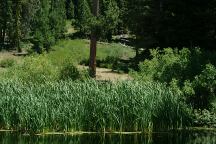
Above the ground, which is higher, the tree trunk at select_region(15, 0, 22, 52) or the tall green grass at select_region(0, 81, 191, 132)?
the tree trunk at select_region(15, 0, 22, 52)

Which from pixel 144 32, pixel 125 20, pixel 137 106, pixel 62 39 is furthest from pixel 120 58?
pixel 137 106

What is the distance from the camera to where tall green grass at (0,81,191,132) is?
17.5 meters

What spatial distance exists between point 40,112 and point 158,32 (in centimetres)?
1029

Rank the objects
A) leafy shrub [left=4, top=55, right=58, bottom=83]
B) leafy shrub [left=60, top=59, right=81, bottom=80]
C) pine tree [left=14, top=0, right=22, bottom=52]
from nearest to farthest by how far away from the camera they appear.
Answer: leafy shrub [left=4, top=55, right=58, bottom=83]
leafy shrub [left=60, top=59, right=81, bottom=80]
pine tree [left=14, top=0, right=22, bottom=52]

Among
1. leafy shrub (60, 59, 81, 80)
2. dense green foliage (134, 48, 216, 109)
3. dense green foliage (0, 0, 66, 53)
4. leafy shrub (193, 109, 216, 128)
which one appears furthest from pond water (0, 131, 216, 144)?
dense green foliage (0, 0, 66, 53)

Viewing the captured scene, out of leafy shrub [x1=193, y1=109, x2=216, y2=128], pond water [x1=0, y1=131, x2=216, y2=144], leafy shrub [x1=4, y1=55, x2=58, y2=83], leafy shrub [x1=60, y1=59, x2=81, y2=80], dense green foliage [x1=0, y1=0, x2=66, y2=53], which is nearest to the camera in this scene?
pond water [x1=0, y1=131, x2=216, y2=144]

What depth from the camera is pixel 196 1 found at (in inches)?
976

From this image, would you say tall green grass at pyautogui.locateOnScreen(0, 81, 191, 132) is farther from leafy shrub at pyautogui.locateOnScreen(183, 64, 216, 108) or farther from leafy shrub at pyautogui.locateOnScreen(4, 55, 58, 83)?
leafy shrub at pyautogui.locateOnScreen(4, 55, 58, 83)

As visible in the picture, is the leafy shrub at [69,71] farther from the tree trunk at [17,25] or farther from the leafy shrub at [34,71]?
the tree trunk at [17,25]

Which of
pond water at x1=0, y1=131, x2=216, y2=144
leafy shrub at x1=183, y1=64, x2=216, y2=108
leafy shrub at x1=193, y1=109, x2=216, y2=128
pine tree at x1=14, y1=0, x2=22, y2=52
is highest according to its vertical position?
pine tree at x1=14, y1=0, x2=22, y2=52

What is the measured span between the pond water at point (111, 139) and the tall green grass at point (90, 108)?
557 millimetres

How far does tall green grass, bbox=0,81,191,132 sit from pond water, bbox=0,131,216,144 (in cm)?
56

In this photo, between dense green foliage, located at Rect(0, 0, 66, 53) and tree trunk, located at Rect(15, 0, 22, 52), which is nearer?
tree trunk, located at Rect(15, 0, 22, 52)

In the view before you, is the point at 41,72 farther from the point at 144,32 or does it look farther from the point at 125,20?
the point at 125,20
